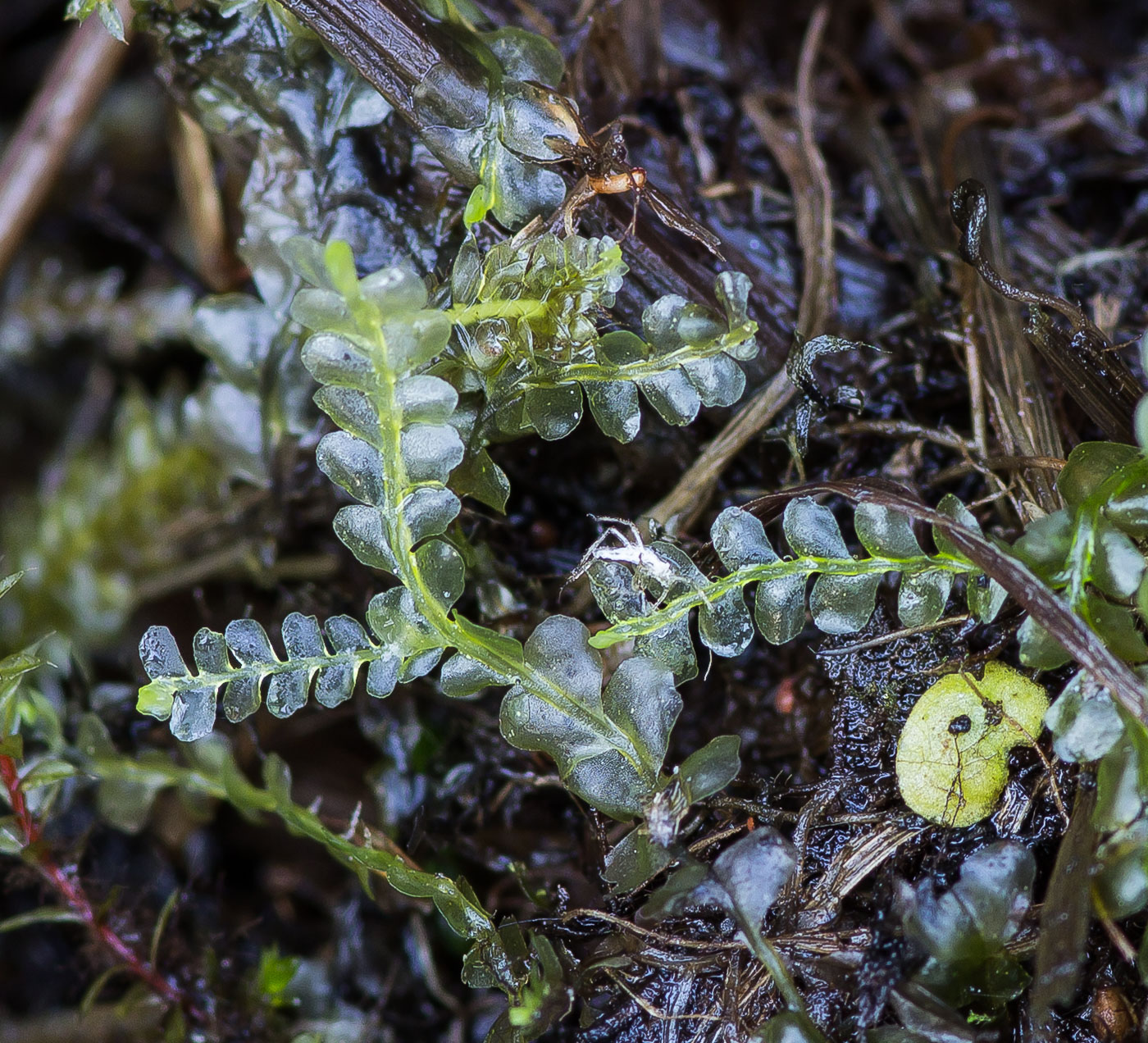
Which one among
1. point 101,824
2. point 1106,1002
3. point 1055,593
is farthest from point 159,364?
point 1106,1002

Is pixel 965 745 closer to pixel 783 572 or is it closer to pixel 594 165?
pixel 783 572

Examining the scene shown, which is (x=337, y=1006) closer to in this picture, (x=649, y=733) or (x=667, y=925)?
(x=667, y=925)

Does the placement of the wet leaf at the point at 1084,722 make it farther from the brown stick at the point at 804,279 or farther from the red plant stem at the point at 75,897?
the red plant stem at the point at 75,897

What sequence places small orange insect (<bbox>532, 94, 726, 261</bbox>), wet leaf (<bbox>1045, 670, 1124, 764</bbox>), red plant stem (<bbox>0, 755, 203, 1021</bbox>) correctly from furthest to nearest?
red plant stem (<bbox>0, 755, 203, 1021</bbox>), small orange insect (<bbox>532, 94, 726, 261</bbox>), wet leaf (<bbox>1045, 670, 1124, 764</bbox>)

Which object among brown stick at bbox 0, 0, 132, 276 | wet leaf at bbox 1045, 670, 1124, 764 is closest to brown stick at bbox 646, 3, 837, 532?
wet leaf at bbox 1045, 670, 1124, 764

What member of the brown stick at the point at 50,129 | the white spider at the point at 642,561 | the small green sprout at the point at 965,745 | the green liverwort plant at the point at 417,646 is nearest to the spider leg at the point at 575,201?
the green liverwort plant at the point at 417,646

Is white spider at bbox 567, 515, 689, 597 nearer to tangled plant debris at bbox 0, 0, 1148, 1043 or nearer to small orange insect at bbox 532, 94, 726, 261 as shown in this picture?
tangled plant debris at bbox 0, 0, 1148, 1043

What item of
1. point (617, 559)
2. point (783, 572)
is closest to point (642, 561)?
point (617, 559)

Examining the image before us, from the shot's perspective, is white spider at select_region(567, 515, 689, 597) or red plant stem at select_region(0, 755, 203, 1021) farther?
red plant stem at select_region(0, 755, 203, 1021)
